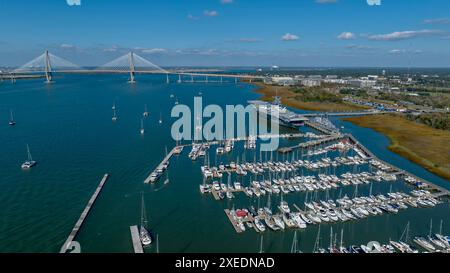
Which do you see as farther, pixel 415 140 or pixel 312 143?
pixel 415 140

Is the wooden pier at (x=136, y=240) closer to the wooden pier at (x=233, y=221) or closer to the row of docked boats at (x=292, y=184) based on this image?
the wooden pier at (x=233, y=221)

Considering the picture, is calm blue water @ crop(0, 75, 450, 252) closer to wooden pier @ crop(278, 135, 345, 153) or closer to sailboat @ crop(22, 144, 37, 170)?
sailboat @ crop(22, 144, 37, 170)

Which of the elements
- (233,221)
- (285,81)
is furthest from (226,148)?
(285,81)

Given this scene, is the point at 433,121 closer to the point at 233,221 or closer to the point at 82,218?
the point at 233,221

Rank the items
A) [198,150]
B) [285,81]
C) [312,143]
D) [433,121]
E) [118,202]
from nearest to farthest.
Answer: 1. [118,202]
2. [198,150]
3. [312,143]
4. [433,121]
5. [285,81]

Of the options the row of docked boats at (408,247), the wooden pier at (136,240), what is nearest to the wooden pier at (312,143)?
the row of docked boats at (408,247)

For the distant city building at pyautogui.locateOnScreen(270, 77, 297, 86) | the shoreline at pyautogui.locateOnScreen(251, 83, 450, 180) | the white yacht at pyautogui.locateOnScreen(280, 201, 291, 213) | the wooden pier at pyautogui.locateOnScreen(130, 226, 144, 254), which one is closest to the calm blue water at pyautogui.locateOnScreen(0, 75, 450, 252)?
the wooden pier at pyautogui.locateOnScreen(130, 226, 144, 254)

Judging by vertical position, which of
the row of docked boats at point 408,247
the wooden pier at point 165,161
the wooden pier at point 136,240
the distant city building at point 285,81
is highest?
the distant city building at point 285,81
